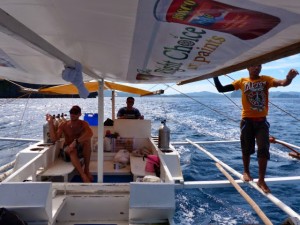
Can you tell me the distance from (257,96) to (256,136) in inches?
22.7

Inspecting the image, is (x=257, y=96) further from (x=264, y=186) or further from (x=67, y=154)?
(x=67, y=154)

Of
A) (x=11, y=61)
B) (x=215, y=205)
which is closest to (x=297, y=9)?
(x=11, y=61)

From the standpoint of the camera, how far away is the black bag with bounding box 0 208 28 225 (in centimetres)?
303

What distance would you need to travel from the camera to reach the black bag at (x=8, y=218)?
9.94ft

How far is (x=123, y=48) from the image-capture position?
283 cm

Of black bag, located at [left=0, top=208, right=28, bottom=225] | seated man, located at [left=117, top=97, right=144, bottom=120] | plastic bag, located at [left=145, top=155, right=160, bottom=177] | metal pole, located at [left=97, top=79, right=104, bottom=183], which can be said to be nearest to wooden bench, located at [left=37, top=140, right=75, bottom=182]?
metal pole, located at [left=97, top=79, right=104, bottom=183]

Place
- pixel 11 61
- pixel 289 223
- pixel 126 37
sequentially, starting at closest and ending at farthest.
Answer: pixel 126 37 < pixel 289 223 < pixel 11 61

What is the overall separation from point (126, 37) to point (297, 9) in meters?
1.31

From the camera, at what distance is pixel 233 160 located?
13.3 metres

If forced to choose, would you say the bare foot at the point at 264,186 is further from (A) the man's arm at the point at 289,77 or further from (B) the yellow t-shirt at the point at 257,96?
(A) the man's arm at the point at 289,77

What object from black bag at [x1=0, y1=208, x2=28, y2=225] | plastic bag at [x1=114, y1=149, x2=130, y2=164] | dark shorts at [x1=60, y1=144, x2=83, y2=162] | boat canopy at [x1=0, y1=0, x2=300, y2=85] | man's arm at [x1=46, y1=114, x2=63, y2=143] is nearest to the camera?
boat canopy at [x1=0, y1=0, x2=300, y2=85]

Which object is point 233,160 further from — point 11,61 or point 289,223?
point 11,61

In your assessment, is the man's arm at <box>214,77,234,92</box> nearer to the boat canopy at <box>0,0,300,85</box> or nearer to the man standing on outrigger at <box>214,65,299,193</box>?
the man standing on outrigger at <box>214,65,299,193</box>

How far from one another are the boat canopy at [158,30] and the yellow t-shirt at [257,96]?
1065mm
